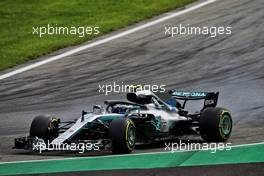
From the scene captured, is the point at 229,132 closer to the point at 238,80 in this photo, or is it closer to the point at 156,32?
the point at 238,80

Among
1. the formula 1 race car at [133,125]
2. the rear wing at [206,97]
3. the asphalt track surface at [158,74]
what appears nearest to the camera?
the formula 1 race car at [133,125]

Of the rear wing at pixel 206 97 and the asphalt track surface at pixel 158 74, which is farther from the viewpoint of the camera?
the asphalt track surface at pixel 158 74

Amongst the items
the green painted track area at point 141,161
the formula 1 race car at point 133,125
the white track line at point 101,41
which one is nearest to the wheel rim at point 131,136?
the formula 1 race car at point 133,125

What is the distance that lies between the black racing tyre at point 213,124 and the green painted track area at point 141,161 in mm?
922

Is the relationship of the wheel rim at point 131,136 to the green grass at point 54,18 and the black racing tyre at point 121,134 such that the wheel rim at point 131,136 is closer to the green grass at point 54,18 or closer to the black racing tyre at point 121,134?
the black racing tyre at point 121,134

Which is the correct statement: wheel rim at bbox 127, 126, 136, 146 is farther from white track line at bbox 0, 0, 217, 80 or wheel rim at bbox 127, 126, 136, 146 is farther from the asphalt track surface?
white track line at bbox 0, 0, 217, 80

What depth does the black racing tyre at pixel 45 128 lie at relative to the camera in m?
15.8

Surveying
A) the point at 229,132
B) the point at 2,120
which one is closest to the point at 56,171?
the point at 229,132

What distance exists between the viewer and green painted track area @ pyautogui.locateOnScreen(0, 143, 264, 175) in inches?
541

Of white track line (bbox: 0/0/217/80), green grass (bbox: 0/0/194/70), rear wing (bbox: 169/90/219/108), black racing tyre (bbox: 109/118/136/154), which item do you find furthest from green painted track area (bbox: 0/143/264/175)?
green grass (bbox: 0/0/194/70)

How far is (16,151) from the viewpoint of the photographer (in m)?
16.2

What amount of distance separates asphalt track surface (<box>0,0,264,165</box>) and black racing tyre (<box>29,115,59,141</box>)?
1.31 feet

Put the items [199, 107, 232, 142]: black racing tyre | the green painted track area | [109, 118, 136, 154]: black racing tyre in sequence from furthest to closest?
[199, 107, 232, 142]: black racing tyre < [109, 118, 136, 154]: black racing tyre < the green painted track area

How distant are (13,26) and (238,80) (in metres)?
11.5
